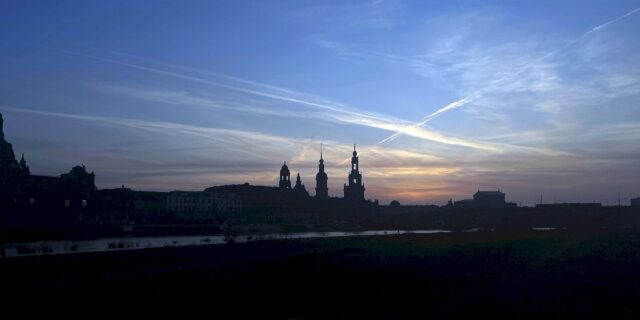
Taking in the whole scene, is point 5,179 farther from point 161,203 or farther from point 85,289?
point 85,289

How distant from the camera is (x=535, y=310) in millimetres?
34656

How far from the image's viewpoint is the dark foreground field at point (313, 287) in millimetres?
34344

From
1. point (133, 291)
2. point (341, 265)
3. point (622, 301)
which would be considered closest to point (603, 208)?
point (341, 265)

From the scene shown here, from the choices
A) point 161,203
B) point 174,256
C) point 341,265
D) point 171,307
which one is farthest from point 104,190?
point 171,307

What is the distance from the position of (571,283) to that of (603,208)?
14878 cm

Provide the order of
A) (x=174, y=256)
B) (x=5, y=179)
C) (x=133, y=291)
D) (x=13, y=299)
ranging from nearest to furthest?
(x=13, y=299) → (x=133, y=291) → (x=174, y=256) → (x=5, y=179)

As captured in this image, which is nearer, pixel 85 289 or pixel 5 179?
pixel 85 289

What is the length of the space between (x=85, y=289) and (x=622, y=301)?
131 feet

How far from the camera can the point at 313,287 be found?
46438mm

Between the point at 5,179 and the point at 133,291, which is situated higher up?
the point at 5,179

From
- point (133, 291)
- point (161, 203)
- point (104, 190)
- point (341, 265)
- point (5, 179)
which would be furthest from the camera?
point (161, 203)

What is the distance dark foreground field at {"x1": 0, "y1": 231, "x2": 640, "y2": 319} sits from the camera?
34344 millimetres

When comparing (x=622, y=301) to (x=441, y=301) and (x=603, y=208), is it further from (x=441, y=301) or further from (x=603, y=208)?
(x=603, y=208)

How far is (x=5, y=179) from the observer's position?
481 feet
